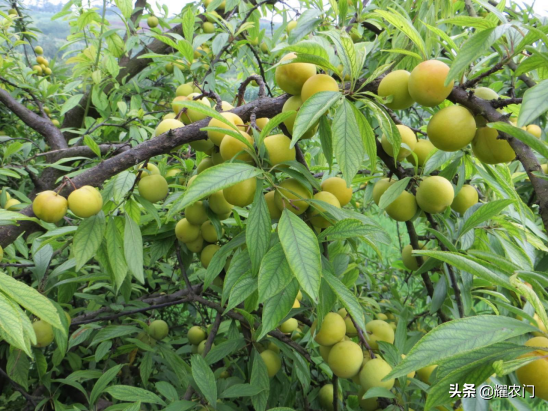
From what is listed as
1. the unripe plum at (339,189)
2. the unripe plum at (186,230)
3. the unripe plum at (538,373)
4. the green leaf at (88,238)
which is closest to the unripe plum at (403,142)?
the unripe plum at (339,189)

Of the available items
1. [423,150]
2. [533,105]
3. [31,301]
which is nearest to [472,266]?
[533,105]

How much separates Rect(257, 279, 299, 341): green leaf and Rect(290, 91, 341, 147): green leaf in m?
0.26

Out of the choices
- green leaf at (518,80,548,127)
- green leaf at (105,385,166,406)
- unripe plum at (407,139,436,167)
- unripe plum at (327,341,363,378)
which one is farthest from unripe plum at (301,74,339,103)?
green leaf at (105,385,166,406)

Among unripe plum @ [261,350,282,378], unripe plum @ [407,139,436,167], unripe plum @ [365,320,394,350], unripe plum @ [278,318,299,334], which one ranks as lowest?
unripe plum @ [278,318,299,334]

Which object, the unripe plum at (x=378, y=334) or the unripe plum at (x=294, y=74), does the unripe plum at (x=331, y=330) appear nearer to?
the unripe plum at (x=378, y=334)

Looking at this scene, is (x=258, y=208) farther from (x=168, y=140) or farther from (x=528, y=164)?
(x=528, y=164)

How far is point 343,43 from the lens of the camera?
2.22ft

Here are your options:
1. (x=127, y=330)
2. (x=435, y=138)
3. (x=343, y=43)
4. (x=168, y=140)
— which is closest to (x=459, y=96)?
(x=435, y=138)

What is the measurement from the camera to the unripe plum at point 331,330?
0.99 metres

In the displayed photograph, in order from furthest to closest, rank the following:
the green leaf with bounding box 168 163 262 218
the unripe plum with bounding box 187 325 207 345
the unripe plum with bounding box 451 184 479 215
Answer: the unripe plum with bounding box 187 325 207 345 < the unripe plum with bounding box 451 184 479 215 < the green leaf with bounding box 168 163 262 218

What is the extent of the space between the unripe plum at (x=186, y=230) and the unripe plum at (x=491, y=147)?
78 cm

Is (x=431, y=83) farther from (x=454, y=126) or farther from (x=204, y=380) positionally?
(x=204, y=380)

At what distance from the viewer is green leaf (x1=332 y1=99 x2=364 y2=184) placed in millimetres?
653

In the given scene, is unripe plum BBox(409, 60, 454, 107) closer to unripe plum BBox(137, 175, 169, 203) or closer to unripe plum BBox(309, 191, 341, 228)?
unripe plum BBox(309, 191, 341, 228)
